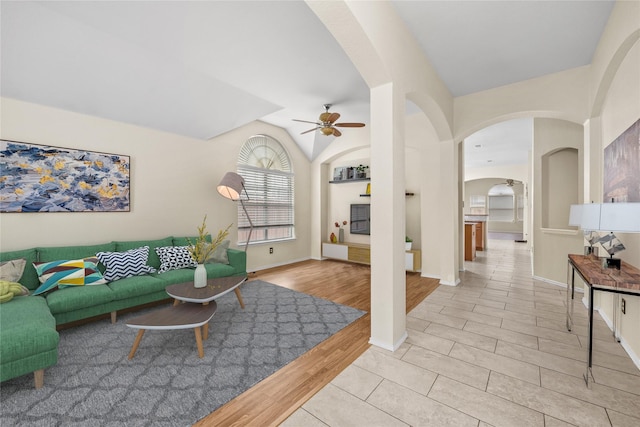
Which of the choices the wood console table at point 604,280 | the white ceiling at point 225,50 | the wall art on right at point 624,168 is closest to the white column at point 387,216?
the white ceiling at point 225,50

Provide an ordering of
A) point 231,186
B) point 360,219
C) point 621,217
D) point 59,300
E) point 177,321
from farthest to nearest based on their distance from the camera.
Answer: point 360,219, point 231,186, point 59,300, point 177,321, point 621,217

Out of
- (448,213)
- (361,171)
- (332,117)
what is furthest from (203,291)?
(361,171)

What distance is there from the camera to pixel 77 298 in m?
2.56

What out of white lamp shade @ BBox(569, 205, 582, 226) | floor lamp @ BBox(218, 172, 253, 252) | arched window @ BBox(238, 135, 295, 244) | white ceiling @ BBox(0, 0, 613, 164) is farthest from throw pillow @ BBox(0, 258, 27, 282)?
white lamp shade @ BBox(569, 205, 582, 226)

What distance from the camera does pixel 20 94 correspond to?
2811 millimetres

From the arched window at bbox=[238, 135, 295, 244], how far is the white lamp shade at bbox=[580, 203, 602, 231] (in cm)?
471

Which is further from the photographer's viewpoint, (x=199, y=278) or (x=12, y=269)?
(x=199, y=278)

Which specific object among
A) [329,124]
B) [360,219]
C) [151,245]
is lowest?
[151,245]

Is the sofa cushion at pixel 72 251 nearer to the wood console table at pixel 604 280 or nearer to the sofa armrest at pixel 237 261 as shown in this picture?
the sofa armrest at pixel 237 261

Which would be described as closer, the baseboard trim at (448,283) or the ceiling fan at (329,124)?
the ceiling fan at (329,124)

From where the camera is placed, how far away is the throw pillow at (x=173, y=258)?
11.6 ft

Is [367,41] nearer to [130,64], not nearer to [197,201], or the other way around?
[130,64]

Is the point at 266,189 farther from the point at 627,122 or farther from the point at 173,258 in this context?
the point at 627,122

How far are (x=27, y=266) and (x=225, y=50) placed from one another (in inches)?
122
